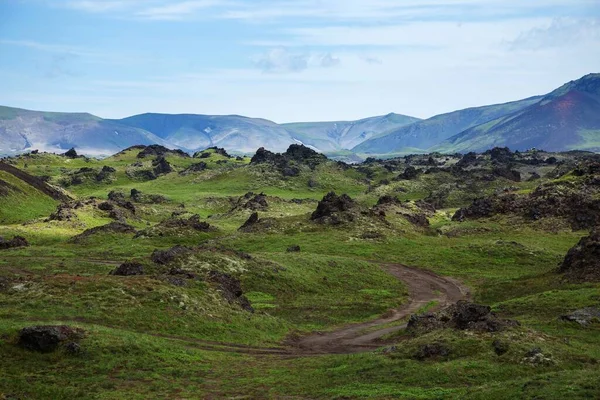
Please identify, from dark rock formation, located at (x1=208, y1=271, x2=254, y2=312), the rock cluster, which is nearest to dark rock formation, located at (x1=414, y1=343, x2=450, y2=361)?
dark rock formation, located at (x1=208, y1=271, x2=254, y2=312)

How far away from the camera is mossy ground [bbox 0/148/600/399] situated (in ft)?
143

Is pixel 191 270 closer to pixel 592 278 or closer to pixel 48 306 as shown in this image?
pixel 48 306

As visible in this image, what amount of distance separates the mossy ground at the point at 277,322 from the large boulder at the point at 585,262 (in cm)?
223

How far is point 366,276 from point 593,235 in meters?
31.2

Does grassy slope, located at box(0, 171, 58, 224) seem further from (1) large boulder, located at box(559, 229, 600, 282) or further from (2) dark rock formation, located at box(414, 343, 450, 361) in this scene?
(2) dark rock formation, located at box(414, 343, 450, 361)

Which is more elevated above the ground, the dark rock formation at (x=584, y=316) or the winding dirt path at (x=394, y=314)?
the dark rock formation at (x=584, y=316)

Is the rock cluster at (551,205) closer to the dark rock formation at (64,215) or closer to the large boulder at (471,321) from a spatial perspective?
the large boulder at (471,321)

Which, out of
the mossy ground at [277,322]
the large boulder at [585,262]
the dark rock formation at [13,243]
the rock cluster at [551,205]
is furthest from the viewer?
the rock cluster at [551,205]

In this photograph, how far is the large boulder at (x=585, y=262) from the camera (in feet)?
260

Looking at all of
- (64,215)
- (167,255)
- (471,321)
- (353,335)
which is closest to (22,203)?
(64,215)

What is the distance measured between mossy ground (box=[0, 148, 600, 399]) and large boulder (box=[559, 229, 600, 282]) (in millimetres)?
2230

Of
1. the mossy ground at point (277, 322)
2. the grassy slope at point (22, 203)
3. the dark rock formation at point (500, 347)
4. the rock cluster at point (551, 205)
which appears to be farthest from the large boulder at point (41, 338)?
the rock cluster at point (551, 205)

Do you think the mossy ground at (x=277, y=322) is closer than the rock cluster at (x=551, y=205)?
Yes

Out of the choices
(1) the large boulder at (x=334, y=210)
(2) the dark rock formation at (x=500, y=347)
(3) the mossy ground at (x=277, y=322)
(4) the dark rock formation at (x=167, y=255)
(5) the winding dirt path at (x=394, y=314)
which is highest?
Answer: (1) the large boulder at (x=334, y=210)
